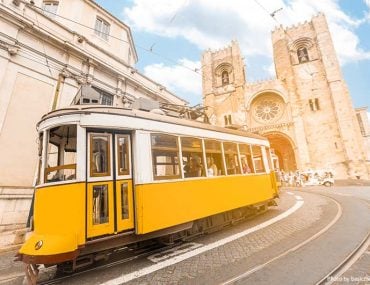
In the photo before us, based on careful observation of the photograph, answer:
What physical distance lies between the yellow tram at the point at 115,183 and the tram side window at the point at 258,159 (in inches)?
86.6

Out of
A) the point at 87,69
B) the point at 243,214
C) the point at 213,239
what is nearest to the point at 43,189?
the point at 213,239

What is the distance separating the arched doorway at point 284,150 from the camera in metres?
28.8

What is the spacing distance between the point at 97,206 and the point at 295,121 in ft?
95.4

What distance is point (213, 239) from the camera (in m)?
5.48

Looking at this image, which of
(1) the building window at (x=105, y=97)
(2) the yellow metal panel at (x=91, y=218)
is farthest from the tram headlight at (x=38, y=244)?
(1) the building window at (x=105, y=97)

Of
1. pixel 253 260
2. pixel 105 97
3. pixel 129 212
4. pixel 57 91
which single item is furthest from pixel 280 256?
pixel 105 97

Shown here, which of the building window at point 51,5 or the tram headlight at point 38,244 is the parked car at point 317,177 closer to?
the tram headlight at point 38,244

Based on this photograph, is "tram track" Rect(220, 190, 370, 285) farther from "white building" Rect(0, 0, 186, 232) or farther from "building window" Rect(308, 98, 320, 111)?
"building window" Rect(308, 98, 320, 111)

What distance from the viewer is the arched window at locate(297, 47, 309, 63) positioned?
99.6 feet

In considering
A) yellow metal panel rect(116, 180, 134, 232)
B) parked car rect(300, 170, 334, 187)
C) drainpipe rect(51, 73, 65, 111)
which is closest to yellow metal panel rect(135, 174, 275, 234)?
yellow metal panel rect(116, 180, 134, 232)

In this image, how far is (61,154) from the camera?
4746 millimetres

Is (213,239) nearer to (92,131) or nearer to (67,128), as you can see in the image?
(92,131)

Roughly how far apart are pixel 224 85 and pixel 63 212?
3474cm

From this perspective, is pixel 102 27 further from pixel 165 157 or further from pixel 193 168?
pixel 193 168
